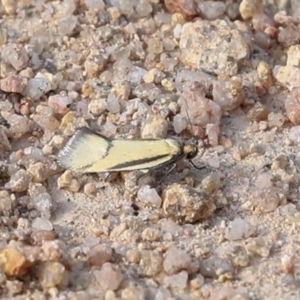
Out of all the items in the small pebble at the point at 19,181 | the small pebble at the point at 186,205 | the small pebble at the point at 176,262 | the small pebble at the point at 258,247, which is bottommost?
the small pebble at the point at 258,247

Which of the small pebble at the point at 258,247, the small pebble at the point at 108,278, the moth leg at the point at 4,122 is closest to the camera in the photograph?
the small pebble at the point at 108,278

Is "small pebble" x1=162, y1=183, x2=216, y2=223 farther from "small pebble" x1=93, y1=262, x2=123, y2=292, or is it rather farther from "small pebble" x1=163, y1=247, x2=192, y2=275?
"small pebble" x1=93, y1=262, x2=123, y2=292

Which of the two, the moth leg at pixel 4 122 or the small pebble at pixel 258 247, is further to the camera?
the moth leg at pixel 4 122

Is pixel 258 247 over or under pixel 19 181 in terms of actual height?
under

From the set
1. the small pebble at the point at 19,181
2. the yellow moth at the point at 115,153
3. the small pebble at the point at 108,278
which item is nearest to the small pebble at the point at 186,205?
the yellow moth at the point at 115,153

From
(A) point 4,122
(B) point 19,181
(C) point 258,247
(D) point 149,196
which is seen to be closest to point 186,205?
(D) point 149,196

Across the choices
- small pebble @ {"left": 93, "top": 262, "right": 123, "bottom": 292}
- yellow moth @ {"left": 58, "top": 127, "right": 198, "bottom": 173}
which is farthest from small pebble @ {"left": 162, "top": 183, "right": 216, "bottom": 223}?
small pebble @ {"left": 93, "top": 262, "right": 123, "bottom": 292}

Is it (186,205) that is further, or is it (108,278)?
(186,205)

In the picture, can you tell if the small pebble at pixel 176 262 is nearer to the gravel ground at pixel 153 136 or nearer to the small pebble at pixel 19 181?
the gravel ground at pixel 153 136

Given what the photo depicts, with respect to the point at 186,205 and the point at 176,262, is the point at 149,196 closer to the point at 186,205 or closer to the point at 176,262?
the point at 186,205
